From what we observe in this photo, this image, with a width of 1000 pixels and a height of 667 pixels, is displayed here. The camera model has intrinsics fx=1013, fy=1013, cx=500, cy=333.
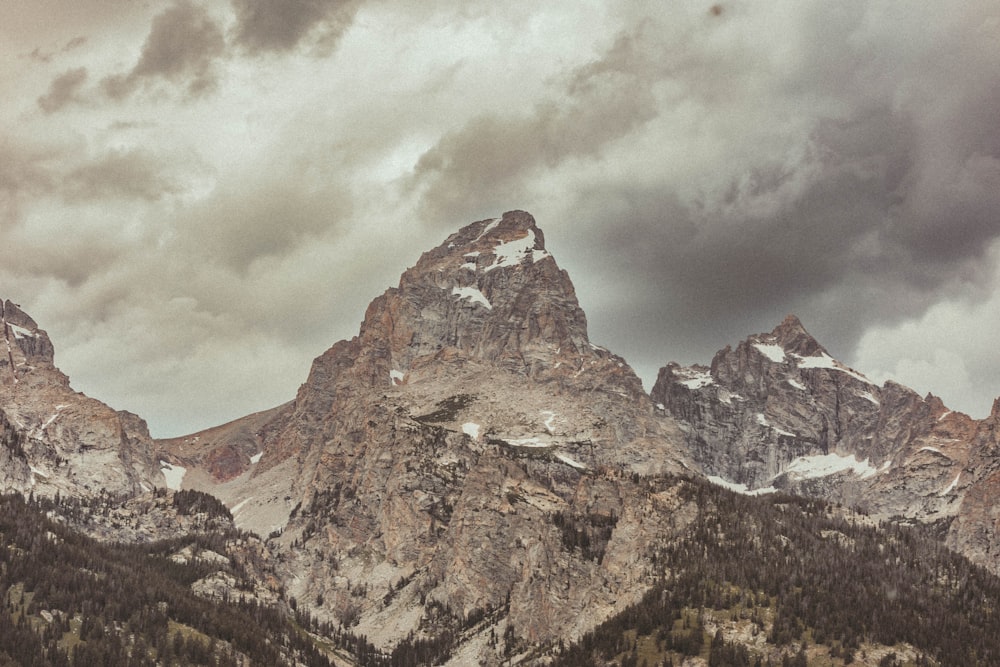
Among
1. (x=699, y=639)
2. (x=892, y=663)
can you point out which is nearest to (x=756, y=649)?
(x=699, y=639)

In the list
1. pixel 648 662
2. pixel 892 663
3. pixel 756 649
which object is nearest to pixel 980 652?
pixel 892 663

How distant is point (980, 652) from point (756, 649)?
41.5 meters

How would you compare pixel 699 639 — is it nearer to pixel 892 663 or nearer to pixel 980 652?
pixel 892 663

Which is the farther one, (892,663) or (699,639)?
(699,639)

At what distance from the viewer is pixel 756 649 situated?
192 m

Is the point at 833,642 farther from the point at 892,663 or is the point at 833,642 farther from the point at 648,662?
the point at 648,662

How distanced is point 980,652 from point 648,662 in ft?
203

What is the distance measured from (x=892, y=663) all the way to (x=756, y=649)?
2398cm

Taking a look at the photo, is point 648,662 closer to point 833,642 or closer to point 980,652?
point 833,642

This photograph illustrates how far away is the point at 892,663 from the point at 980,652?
797 inches

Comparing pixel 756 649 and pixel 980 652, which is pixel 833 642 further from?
pixel 980 652

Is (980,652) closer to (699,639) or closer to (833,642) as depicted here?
(833,642)

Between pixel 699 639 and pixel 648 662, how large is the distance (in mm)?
11022

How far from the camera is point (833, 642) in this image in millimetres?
191250
